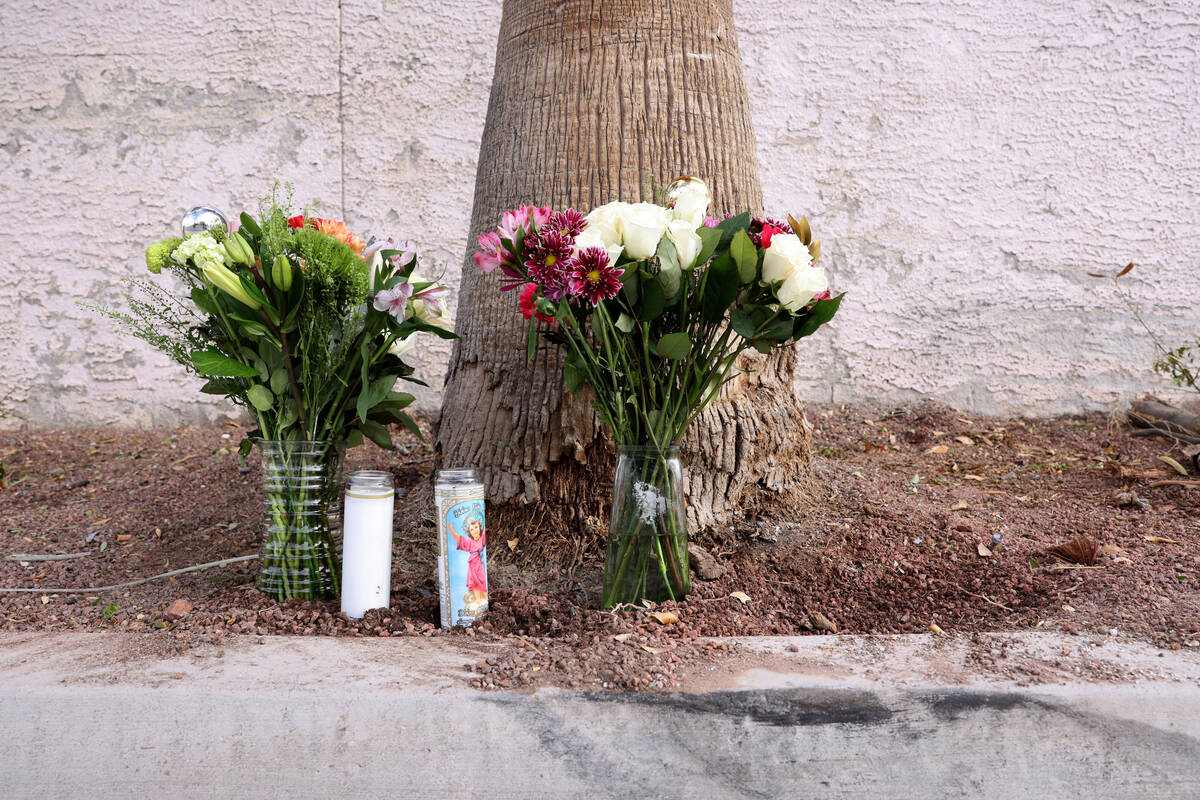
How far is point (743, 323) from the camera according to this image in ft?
5.19

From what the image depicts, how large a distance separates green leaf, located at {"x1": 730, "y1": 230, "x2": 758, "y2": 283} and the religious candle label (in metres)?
0.67

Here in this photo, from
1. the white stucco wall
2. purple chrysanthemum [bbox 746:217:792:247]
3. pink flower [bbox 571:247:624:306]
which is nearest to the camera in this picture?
pink flower [bbox 571:247:624:306]

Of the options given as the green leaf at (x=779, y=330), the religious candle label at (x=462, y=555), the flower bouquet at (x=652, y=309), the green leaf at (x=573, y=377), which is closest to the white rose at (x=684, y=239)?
the flower bouquet at (x=652, y=309)

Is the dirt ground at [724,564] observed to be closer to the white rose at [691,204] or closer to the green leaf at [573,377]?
the green leaf at [573,377]

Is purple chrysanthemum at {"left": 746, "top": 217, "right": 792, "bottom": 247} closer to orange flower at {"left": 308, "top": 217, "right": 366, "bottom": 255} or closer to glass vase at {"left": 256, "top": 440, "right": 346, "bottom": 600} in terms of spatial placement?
orange flower at {"left": 308, "top": 217, "right": 366, "bottom": 255}

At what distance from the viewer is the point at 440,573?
163 cm

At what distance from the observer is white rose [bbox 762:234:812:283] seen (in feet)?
4.86

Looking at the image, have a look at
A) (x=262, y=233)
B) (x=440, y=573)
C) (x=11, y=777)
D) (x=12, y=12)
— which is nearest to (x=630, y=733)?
(x=440, y=573)

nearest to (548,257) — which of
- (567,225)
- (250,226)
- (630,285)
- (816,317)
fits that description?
(567,225)

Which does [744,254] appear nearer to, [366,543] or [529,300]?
[529,300]

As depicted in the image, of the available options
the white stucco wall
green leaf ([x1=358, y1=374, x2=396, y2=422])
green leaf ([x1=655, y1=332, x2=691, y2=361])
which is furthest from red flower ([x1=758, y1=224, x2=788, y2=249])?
the white stucco wall

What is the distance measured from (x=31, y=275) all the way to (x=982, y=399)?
425 cm

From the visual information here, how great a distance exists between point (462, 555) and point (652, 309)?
613 mm

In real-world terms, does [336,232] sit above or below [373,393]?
above
